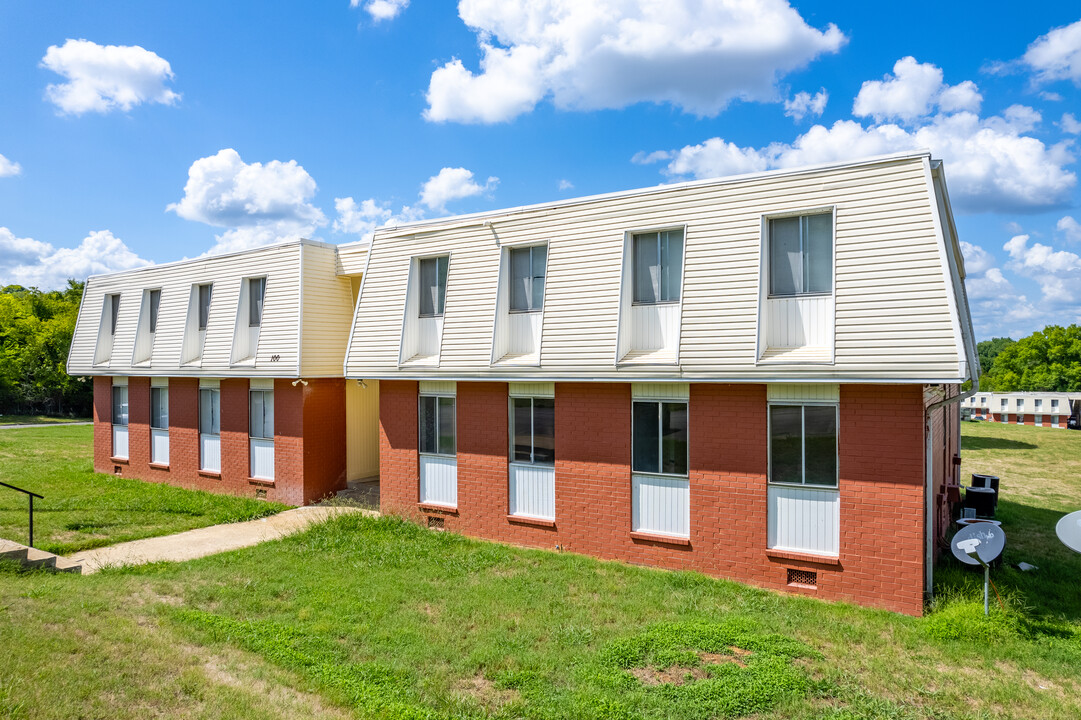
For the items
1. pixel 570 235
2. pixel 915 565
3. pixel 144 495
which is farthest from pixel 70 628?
pixel 144 495

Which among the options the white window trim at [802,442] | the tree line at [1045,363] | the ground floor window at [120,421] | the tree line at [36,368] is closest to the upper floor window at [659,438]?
the white window trim at [802,442]

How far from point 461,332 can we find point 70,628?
769 cm

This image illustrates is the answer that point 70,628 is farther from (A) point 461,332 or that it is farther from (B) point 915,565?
(B) point 915,565

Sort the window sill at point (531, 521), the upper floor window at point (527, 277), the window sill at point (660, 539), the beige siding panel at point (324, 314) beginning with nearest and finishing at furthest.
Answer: the window sill at point (660, 539) < the window sill at point (531, 521) < the upper floor window at point (527, 277) < the beige siding panel at point (324, 314)

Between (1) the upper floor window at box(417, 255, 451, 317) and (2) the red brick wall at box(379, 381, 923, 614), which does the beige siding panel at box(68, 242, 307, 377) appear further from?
(2) the red brick wall at box(379, 381, 923, 614)

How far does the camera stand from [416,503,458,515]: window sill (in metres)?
13.3

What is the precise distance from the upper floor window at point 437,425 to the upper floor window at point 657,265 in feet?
15.1

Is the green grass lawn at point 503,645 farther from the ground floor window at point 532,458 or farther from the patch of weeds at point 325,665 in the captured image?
the ground floor window at point 532,458

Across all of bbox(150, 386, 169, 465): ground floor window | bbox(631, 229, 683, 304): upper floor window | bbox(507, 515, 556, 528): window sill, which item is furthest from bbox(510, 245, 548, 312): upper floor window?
bbox(150, 386, 169, 465): ground floor window

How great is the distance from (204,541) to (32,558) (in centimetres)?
301

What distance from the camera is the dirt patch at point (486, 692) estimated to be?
6438 mm

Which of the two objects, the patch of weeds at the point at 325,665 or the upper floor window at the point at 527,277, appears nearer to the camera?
the patch of weeds at the point at 325,665

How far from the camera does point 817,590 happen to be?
9.63 m

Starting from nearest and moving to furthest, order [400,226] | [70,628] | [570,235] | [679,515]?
[70,628] → [679,515] → [570,235] → [400,226]
